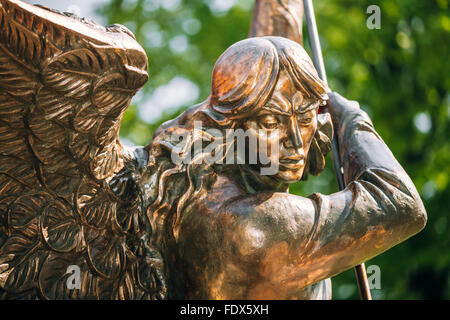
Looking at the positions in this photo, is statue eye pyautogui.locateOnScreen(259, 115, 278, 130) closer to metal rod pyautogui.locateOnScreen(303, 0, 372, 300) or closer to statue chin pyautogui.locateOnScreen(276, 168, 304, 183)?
statue chin pyautogui.locateOnScreen(276, 168, 304, 183)

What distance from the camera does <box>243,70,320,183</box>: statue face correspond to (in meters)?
2.80

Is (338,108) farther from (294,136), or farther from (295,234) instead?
(295,234)

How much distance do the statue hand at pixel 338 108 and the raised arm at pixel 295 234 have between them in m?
0.53

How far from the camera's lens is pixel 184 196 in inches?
117

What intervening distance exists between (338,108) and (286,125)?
0.66 metres

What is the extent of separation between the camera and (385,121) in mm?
9023

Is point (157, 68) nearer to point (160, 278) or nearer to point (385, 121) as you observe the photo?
point (385, 121)

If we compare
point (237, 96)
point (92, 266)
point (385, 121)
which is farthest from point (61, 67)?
point (385, 121)

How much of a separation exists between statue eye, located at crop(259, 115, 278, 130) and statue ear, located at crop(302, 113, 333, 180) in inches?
16.7

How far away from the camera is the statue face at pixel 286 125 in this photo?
280cm

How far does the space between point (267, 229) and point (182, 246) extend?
0.42m

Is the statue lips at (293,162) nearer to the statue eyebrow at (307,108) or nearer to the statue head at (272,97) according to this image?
the statue head at (272,97)

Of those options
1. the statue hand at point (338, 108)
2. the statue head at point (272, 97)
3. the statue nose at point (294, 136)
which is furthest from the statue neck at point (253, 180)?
the statue hand at point (338, 108)

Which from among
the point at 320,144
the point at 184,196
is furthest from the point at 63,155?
the point at 320,144
